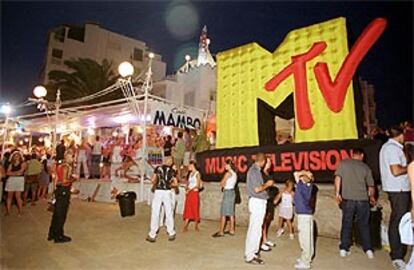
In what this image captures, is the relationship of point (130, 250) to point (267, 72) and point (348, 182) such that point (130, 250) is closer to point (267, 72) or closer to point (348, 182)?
point (348, 182)

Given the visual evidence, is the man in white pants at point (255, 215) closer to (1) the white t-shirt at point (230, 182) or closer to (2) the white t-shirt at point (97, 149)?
(1) the white t-shirt at point (230, 182)

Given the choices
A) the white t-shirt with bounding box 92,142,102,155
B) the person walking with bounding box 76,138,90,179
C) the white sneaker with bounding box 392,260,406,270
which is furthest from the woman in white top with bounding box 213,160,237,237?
the person walking with bounding box 76,138,90,179

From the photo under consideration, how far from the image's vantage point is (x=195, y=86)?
29.4 meters

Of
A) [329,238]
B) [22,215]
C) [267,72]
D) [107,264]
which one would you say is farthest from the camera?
[22,215]

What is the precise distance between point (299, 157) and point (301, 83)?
1931mm

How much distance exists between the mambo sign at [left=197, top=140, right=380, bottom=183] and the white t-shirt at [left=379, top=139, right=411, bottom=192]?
170 cm

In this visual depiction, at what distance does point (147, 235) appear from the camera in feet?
26.5

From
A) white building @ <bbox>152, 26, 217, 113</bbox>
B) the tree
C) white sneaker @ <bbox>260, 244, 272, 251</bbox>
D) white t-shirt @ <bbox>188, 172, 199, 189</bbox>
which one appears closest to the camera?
white sneaker @ <bbox>260, 244, 272, 251</bbox>

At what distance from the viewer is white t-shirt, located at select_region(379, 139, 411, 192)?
544 cm

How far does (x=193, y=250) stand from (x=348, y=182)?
126 inches

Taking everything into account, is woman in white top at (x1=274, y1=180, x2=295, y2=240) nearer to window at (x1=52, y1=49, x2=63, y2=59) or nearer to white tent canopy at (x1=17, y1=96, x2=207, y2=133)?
white tent canopy at (x1=17, y1=96, x2=207, y2=133)

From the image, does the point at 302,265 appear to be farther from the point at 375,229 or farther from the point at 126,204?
the point at 126,204

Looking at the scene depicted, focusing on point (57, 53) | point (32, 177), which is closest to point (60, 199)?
point (32, 177)

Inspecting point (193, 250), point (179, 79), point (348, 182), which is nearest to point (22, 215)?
point (193, 250)
